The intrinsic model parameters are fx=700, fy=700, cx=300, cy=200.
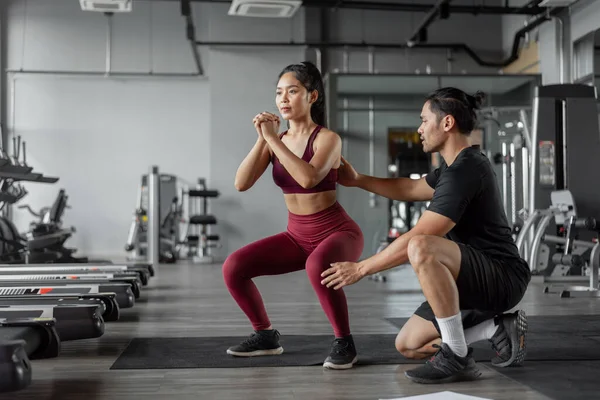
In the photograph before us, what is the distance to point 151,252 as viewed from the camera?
8.68m

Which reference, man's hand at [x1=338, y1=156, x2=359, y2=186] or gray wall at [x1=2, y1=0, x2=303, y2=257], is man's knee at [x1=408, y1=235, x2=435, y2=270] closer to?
man's hand at [x1=338, y1=156, x2=359, y2=186]

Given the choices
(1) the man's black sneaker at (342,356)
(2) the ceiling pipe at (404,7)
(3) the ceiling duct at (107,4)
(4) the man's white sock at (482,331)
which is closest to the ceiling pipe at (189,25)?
(2) the ceiling pipe at (404,7)

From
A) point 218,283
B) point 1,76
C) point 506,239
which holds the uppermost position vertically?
point 1,76

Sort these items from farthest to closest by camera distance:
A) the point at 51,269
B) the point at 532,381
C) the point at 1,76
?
the point at 1,76, the point at 51,269, the point at 532,381

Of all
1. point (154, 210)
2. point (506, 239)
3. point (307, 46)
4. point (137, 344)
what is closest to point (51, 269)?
point (137, 344)

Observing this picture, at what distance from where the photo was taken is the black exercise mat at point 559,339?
2.86 meters

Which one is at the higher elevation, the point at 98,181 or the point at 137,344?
the point at 98,181

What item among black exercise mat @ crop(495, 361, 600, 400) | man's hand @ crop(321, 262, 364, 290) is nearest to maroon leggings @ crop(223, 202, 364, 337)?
man's hand @ crop(321, 262, 364, 290)

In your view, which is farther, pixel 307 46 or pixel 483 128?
pixel 307 46

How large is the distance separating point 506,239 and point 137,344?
1.71 m

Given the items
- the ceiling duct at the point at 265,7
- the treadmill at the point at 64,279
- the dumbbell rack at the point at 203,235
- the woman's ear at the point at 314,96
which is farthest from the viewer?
the dumbbell rack at the point at 203,235

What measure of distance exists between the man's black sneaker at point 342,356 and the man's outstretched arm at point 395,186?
61 cm

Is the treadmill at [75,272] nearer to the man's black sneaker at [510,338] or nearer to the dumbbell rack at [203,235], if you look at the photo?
the man's black sneaker at [510,338]

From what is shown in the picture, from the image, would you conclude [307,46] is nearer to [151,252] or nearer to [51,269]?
[151,252]
